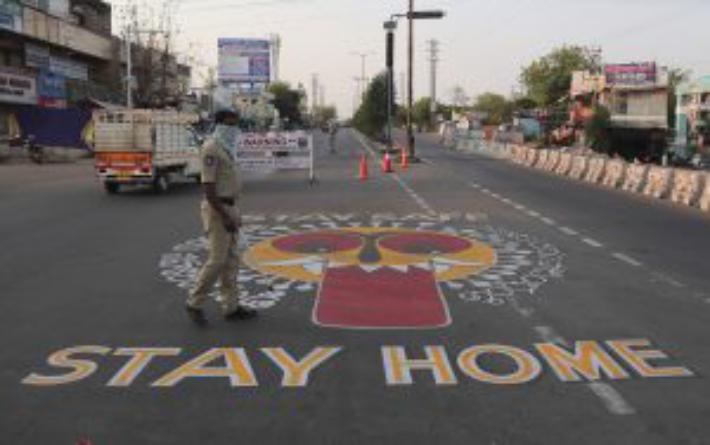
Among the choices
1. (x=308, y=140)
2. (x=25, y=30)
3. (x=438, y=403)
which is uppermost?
(x=25, y=30)

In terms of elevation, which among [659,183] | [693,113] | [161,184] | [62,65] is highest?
[62,65]

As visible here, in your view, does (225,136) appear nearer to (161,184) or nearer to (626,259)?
(626,259)

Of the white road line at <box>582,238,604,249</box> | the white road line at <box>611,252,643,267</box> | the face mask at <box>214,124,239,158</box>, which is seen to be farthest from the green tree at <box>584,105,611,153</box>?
the face mask at <box>214,124,239,158</box>

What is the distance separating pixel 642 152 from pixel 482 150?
11297mm

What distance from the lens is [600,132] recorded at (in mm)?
47750

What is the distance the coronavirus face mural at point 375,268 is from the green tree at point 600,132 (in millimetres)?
34837

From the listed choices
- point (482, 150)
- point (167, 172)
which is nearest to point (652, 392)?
point (167, 172)

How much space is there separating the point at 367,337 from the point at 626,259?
5576 mm

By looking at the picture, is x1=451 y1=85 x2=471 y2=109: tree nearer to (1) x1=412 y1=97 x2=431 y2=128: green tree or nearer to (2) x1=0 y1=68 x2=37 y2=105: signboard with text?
(1) x1=412 y1=97 x2=431 y2=128: green tree

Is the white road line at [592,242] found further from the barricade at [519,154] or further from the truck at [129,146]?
the barricade at [519,154]

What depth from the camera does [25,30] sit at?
44.2m

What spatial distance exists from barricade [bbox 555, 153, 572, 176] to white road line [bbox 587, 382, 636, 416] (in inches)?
1076

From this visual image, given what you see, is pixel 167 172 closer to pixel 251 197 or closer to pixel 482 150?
pixel 251 197

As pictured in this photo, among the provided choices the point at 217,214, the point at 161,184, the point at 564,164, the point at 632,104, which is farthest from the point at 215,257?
the point at 632,104
